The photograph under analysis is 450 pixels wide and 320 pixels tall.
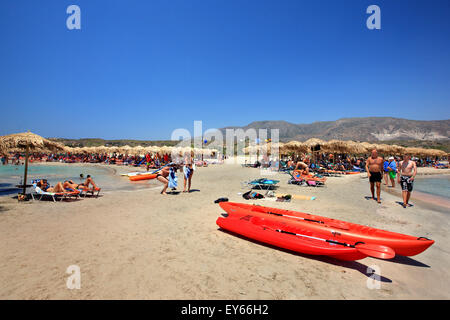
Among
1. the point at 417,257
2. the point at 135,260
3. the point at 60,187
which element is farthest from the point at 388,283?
the point at 60,187

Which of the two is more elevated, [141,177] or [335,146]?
[335,146]

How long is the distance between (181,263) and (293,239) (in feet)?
6.19

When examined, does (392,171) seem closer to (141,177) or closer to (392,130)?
(141,177)

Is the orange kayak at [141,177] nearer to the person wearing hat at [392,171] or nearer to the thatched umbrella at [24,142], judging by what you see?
the thatched umbrella at [24,142]

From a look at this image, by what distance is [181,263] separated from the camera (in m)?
3.31

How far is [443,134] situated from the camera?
108062 mm

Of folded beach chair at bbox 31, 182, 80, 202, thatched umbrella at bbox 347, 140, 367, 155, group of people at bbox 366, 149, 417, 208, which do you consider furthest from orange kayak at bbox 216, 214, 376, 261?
thatched umbrella at bbox 347, 140, 367, 155

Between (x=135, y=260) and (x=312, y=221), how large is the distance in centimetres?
335

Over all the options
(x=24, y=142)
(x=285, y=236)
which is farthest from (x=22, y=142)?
(x=285, y=236)

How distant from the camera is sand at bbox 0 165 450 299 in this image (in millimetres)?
2660

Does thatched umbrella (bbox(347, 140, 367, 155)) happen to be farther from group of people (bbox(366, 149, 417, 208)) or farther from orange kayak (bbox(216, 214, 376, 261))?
orange kayak (bbox(216, 214, 376, 261))

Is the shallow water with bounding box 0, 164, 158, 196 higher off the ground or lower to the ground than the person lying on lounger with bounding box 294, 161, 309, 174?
lower

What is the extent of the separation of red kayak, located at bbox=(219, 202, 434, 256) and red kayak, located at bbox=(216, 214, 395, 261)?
0.13 m
